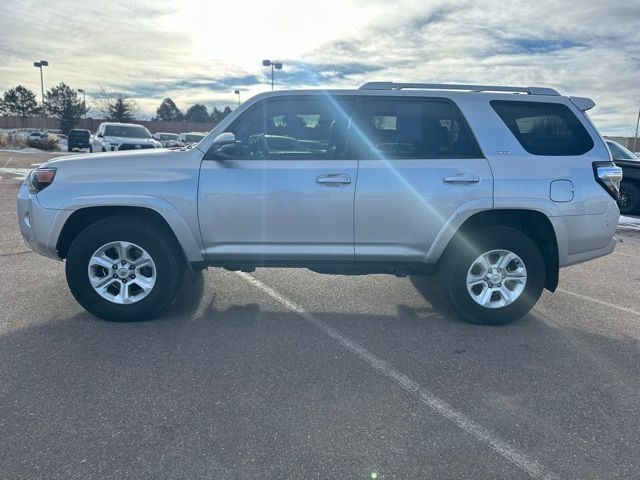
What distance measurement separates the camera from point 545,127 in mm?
4500

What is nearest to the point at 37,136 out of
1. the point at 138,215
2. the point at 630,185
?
the point at 630,185

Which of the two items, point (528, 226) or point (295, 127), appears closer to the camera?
point (295, 127)

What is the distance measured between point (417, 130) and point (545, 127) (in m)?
1.15

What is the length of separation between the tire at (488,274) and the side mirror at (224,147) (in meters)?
2.03

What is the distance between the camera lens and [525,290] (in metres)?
4.46

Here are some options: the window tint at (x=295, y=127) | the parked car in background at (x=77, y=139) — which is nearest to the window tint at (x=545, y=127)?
the window tint at (x=295, y=127)

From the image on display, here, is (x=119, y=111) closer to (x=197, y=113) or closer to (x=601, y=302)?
(x=197, y=113)

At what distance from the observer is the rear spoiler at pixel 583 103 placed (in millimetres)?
4512

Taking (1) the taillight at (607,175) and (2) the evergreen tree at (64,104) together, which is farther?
(2) the evergreen tree at (64,104)

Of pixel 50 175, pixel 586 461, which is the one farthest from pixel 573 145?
pixel 50 175

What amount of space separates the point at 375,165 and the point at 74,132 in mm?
37989

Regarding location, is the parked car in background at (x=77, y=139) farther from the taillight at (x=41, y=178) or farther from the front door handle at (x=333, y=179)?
the front door handle at (x=333, y=179)

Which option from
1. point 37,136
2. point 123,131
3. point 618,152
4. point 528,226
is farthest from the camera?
point 37,136

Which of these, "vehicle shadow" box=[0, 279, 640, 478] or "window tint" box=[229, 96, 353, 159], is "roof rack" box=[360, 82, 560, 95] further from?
"vehicle shadow" box=[0, 279, 640, 478]
